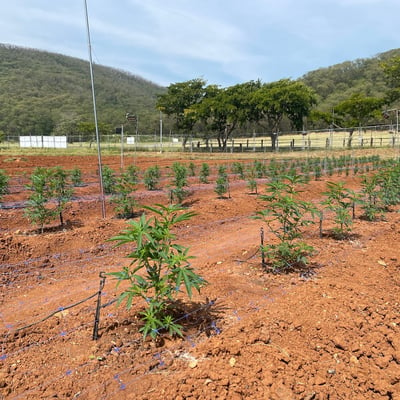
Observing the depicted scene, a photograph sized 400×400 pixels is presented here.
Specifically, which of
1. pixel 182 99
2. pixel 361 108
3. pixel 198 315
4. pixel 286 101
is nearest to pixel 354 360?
pixel 198 315

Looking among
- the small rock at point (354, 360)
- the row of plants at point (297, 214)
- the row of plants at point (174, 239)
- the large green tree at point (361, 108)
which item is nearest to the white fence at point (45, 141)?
the large green tree at point (361, 108)

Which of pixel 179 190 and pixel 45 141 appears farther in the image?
pixel 45 141

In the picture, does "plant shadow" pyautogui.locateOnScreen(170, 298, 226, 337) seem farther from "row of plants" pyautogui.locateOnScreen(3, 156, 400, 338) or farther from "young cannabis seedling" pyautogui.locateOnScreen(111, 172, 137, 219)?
"young cannabis seedling" pyautogui.locateOnScreen(111, 172, 137, 219)

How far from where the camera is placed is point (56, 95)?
275 ft

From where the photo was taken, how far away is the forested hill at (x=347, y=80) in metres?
50.9

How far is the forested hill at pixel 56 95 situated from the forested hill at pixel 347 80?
32.2 m

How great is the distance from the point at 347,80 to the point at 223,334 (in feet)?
234

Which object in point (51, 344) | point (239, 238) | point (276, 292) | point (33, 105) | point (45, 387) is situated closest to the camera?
point (45, 387)

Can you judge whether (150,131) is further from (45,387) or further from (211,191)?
(45,387)

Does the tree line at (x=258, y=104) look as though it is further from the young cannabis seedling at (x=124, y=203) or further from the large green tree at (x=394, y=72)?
the young cannabis seedling at (x=124, y=203)

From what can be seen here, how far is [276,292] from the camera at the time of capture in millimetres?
3422

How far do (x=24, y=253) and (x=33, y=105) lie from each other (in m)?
76.4

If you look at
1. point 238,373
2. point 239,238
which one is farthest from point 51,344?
point 239,238

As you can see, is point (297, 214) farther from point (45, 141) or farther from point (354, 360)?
point (45, 141)
